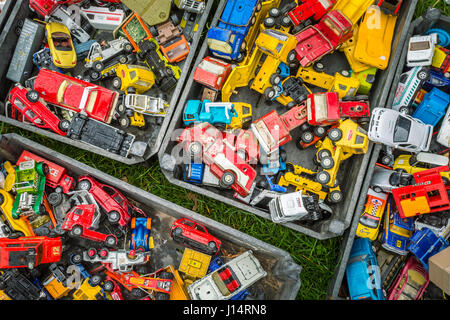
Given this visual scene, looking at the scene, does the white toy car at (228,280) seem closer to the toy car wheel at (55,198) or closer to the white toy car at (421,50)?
the toy car wheel at (55,198)

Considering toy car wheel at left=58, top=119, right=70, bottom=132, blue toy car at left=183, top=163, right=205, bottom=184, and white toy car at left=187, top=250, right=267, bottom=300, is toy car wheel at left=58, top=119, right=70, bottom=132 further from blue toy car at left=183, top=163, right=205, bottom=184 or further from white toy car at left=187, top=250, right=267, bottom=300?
white toy car at left=187, top=250, right=267, bottom=300

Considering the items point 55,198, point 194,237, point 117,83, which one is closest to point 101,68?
point 117,83

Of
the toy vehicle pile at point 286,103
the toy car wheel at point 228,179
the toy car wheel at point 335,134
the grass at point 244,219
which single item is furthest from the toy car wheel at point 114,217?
the toy car wheel at point 335,134

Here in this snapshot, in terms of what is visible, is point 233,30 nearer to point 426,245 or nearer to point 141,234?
point 141,234

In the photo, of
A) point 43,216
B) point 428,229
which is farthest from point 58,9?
point 428,229

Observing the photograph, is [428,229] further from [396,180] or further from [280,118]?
[280,118]
